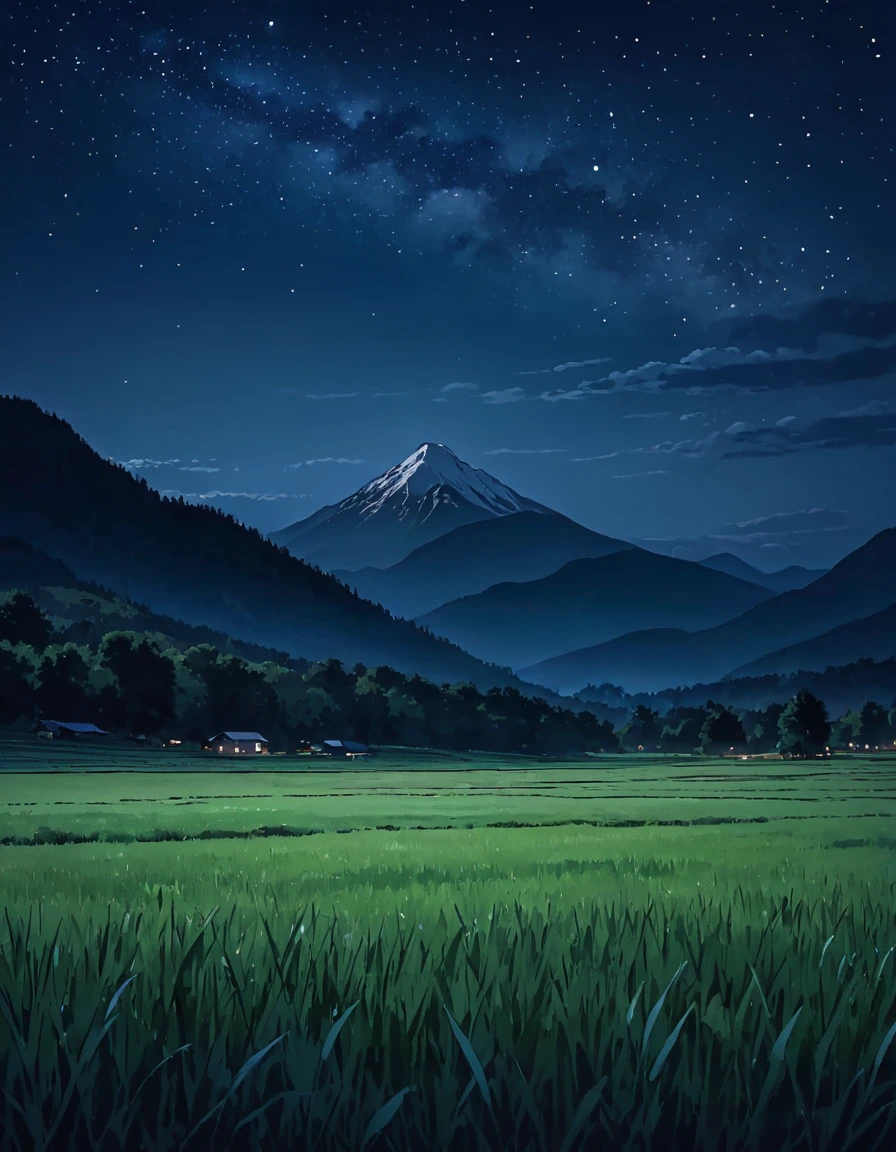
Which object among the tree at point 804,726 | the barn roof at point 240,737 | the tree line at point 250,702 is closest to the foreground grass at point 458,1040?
the tree line at point 250,702

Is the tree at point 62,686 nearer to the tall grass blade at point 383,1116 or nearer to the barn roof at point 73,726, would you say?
the barn roof at point 73,726

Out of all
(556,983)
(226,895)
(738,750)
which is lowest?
(738,750)

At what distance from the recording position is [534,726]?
19662 cm

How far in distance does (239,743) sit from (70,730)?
30.6m

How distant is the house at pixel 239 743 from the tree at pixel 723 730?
280ft

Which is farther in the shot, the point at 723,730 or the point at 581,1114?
the point at 723,730

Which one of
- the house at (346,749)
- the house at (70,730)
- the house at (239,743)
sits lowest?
the house at (346,749)

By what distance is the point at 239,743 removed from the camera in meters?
146

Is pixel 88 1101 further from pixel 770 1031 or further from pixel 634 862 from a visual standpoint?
pixel 634 862

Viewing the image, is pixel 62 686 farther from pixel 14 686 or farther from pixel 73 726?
pixel 14 686

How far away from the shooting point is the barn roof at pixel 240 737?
141m

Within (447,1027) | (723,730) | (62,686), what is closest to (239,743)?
(62,686)

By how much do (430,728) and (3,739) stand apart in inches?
3317

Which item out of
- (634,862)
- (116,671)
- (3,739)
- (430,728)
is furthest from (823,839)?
(430,728)
